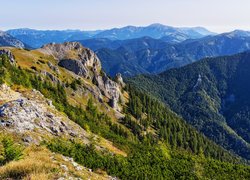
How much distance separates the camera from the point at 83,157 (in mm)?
70250

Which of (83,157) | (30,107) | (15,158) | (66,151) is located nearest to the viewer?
(15,158)

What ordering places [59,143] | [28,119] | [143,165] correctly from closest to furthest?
[28,119] → [59,143] → [143,165]

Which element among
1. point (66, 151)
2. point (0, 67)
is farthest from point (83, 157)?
point (0, 67)

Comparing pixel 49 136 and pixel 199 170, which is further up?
pixel 49 136

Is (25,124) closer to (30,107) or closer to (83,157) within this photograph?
(30,107)

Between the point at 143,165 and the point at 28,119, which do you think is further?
the point at 143,165

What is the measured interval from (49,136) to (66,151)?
9.55 meters

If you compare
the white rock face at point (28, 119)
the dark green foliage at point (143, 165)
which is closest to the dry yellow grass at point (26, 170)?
the dark green foliage at point (143, 165)

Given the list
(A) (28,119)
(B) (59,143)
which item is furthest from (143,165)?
(A) (28,119)

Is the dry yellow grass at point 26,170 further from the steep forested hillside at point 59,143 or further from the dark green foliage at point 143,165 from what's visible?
the dark green foliage at point 143,165

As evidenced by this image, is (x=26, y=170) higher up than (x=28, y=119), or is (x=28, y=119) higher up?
(x=26, y=170)

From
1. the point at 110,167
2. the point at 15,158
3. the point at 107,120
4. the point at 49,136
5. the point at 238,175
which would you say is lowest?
the point at 238,175

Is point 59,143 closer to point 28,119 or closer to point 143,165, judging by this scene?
point 28,119

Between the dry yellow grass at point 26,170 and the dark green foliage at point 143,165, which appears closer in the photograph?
the dry yellow grass at point 26,170
